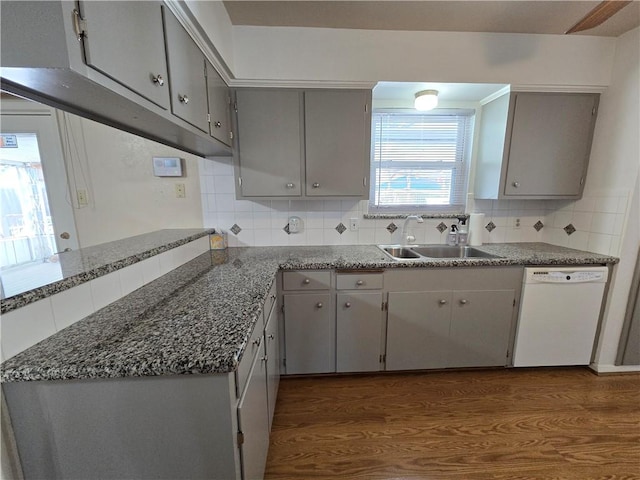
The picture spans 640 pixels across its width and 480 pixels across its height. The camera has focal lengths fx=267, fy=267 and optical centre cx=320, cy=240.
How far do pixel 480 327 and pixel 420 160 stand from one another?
1468mm

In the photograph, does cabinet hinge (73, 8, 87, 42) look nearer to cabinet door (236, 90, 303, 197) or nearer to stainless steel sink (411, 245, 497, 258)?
cabinet door (236, 90, 303, 197)

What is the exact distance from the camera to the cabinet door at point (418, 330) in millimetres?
1884

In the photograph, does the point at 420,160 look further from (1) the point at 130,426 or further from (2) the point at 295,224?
(1) the point at 130,426

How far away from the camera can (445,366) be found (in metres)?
2.00

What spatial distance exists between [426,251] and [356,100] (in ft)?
4.46

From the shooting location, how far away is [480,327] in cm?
195

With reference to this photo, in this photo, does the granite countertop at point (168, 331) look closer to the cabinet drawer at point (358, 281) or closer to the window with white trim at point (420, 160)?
the cabinet drawer at point (358, 281)

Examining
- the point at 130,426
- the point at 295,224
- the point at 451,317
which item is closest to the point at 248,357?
the point at 130,426

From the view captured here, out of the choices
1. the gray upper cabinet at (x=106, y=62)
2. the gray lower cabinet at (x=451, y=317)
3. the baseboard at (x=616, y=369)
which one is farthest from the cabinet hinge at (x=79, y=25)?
the baseboard at (x=616, y=369)

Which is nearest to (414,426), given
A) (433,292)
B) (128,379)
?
(433,292)

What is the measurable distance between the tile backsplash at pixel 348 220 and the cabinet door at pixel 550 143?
27 centimetres

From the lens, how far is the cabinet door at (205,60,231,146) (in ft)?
5.07

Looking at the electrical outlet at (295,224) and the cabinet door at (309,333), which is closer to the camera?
the cabinet door at (309,333)

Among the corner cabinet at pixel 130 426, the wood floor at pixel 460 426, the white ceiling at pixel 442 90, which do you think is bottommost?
the wood floor at pixel 460 426
